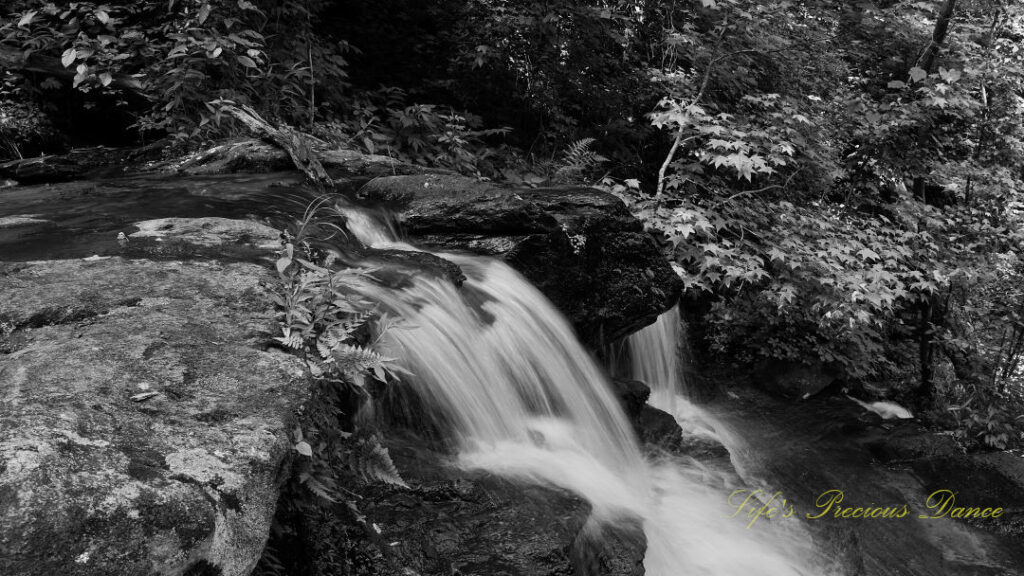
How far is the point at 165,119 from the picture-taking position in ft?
21.6

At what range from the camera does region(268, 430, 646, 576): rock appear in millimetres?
2377

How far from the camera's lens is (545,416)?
4.29m

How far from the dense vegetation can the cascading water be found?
2.27m

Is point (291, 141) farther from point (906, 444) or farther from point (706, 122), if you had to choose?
point (906, 444)

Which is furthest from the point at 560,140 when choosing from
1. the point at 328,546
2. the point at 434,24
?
the point at 328,546

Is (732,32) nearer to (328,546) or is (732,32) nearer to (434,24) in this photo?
(434,24)

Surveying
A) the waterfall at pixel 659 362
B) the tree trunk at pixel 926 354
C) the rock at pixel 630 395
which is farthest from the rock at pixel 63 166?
the tree trunk at pixel 926 354

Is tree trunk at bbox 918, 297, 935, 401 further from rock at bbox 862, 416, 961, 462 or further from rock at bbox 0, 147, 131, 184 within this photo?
rock at bbox 0, 147, 131, 184

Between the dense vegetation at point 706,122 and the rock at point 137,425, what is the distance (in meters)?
4.59

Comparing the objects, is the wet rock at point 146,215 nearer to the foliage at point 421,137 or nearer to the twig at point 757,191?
the foliage at point 421,137

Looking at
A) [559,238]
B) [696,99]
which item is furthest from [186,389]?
[696,99]

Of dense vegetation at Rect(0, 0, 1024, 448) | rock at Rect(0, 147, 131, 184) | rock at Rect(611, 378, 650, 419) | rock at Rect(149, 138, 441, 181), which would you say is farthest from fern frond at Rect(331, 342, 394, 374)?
rock at Rect(0, 147, 131, 184)

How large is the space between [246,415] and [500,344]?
2.43 m

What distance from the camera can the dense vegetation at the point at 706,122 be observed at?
6.65 metres
